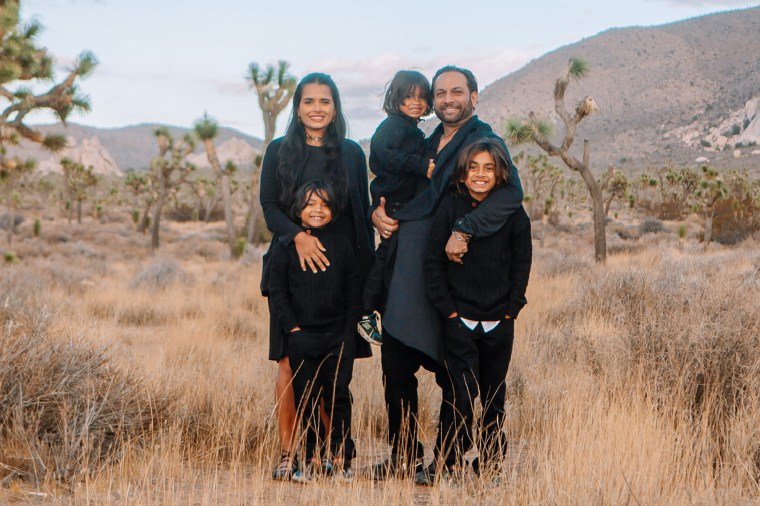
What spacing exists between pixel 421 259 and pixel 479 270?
319mm

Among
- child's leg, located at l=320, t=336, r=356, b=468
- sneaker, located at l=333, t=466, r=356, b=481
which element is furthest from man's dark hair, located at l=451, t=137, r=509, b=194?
sneaker, located at l=333, t=466, r=356, b=481

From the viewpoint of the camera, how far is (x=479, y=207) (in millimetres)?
3924

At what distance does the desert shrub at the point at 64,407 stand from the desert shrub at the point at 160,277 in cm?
969

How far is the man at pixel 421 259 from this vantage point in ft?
13.0

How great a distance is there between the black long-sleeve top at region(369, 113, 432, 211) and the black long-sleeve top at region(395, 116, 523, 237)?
9 cm

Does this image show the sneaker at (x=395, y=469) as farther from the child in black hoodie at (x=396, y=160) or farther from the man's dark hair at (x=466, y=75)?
the man's dark hair at (x=466, y=75)

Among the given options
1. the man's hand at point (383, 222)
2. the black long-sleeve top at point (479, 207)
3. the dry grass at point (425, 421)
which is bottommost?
the dry grass at point (425, 421)

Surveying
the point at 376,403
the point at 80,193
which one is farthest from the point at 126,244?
the point at 376,403

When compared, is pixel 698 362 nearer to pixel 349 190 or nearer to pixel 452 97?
pixel 452 97

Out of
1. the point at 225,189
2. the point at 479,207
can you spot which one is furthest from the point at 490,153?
the point at 225,189

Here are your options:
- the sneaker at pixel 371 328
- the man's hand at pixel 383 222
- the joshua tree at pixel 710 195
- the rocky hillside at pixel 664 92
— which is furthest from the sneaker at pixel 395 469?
the rocky hillside at pixel 664 92

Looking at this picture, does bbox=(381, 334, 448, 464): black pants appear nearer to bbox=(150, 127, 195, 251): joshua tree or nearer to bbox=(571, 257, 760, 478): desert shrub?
bbox=(571, 257, 760, 478): desert shrub

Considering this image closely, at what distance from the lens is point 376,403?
5660mm

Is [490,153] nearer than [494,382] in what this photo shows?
Yes
